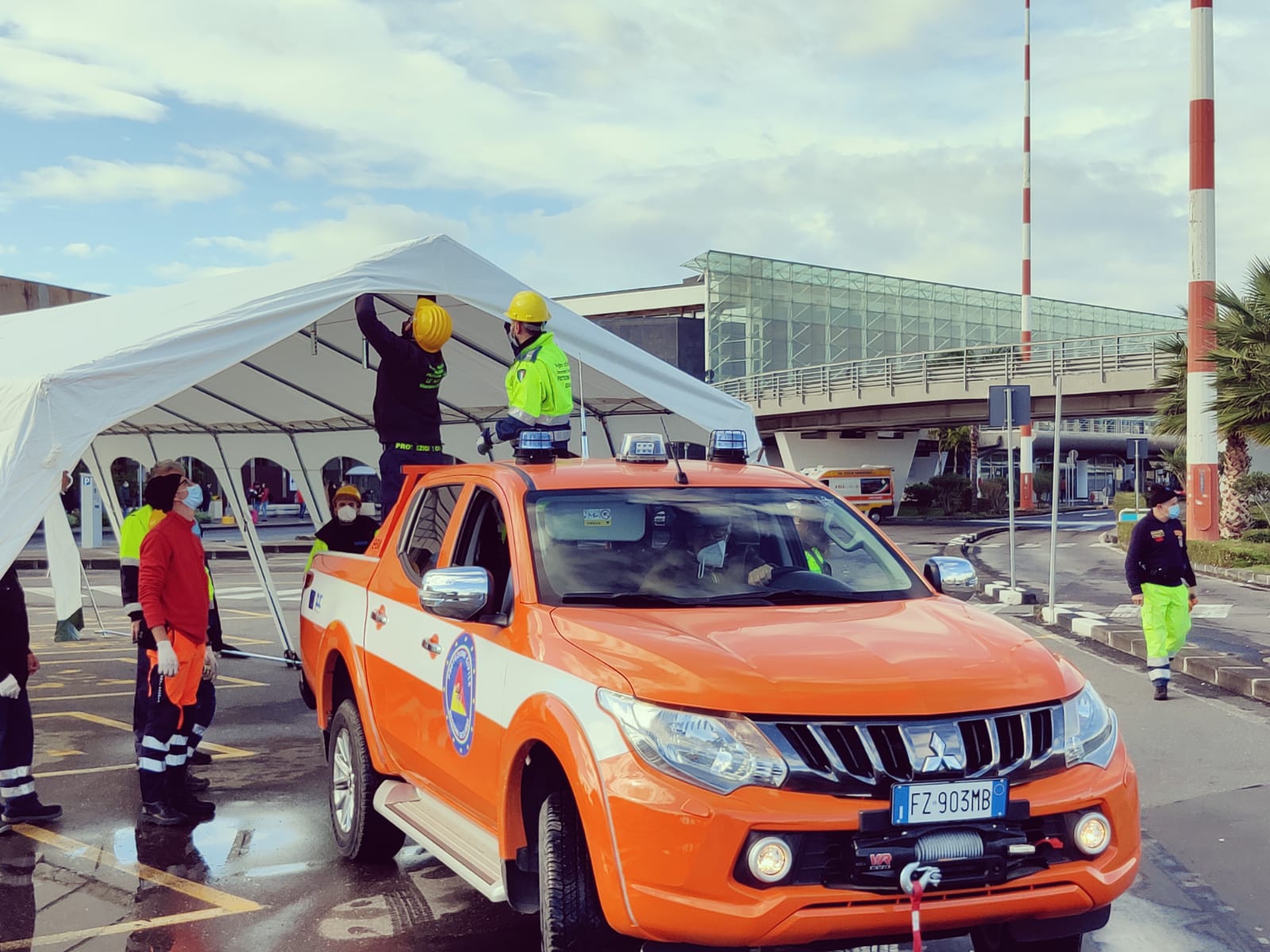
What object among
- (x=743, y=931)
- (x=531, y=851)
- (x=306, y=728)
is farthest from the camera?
(x=306, y=728)

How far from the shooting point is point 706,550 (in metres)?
4.79

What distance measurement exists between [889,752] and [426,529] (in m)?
2.79

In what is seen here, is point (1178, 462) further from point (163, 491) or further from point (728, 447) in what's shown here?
point (163, 491)

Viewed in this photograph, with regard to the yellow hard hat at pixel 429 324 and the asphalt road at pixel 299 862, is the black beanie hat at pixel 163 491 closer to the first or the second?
the asphalt road at pixel 299 862

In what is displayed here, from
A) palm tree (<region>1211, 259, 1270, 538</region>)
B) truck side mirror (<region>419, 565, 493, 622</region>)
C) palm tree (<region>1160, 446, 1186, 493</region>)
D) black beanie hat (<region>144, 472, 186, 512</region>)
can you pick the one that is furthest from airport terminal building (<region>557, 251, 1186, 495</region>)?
truck side mirror (<region>419, 565, 493, 622</region>)

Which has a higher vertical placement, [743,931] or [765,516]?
[765,516]

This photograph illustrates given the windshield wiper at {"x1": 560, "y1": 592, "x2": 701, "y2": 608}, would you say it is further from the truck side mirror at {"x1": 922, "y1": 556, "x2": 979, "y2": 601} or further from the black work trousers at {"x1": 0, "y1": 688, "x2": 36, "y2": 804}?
the black work trousers at {"x1": 0, "y1": 688, "x2": 36, "y2": 804}

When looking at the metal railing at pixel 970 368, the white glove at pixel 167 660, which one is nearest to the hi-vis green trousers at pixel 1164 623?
the white glove at pixel 167 660

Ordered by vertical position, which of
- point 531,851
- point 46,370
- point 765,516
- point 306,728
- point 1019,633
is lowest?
point 306,728

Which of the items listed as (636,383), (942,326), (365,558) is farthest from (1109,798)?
(942,326)

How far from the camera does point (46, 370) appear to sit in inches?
271

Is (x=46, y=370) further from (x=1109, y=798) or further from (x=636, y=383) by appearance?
(x=1109, y=798)

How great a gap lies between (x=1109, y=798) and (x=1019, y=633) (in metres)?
0.79

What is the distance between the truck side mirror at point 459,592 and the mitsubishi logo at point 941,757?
162 cm
